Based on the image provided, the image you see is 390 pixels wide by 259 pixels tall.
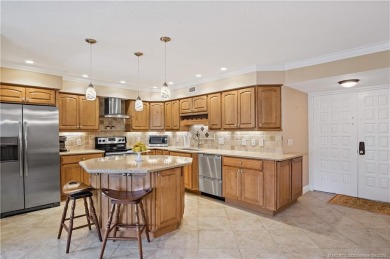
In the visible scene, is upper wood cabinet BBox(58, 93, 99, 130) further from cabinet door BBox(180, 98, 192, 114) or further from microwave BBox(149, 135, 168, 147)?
cabinet door BBox(180, 98, 192, 114)

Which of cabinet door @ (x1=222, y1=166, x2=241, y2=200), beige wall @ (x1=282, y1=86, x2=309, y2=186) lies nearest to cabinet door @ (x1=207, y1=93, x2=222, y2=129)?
cabinet door @ (x1=222, y1=166, x2=241, y2=200)

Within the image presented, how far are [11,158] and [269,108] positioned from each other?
4.53m

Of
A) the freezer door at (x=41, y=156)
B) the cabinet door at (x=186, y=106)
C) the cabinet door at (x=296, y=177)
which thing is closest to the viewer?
the freezer door at (x=41, y=156)

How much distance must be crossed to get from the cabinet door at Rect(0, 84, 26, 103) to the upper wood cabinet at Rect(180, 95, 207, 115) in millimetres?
3225

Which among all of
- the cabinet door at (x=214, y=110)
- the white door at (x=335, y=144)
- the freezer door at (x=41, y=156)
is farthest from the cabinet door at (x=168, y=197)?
the white door at (x=335, y=144)

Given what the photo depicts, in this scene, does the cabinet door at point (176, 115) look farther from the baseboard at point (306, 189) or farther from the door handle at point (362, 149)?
the door handle at point (362, 149)

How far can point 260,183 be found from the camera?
12.0 feet

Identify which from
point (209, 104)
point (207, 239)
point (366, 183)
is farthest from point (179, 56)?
point (366, 183)

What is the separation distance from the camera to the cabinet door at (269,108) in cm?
410

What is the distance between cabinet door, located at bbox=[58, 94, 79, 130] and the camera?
463 cm

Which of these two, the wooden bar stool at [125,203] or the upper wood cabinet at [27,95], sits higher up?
the upper wood cabinet at [27,95]

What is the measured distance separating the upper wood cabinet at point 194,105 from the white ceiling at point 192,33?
1.08m

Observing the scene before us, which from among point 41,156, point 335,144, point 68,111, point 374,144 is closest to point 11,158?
point 41,156

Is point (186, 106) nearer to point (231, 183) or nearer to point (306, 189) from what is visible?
point (231, 183)
